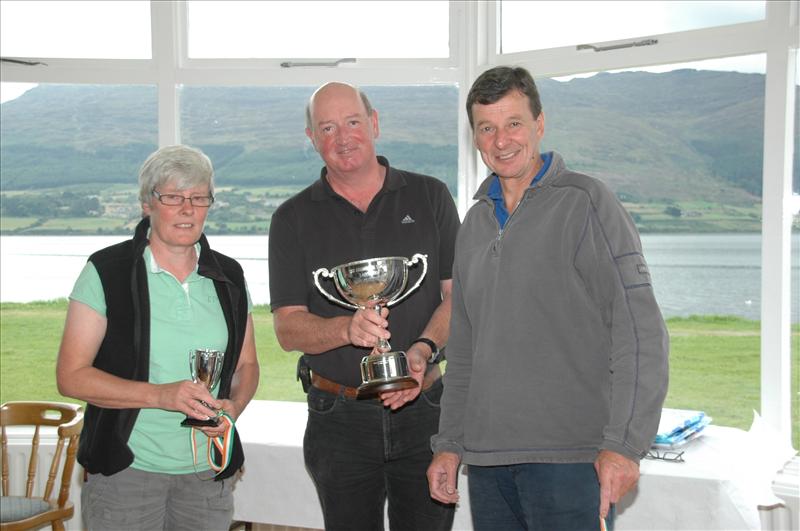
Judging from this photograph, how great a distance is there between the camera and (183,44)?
13.3 ft

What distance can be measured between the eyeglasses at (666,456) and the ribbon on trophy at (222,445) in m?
1.56

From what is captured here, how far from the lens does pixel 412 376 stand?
2.31 meters

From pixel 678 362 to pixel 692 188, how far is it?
2.48 feet

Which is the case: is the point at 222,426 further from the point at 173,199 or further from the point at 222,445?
the point at 173,199

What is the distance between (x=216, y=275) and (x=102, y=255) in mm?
288

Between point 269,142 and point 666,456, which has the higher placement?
point 269,142

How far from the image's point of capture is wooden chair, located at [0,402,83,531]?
346cm

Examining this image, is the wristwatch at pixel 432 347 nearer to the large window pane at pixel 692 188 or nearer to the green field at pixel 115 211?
the large window pane at pixel 692 188

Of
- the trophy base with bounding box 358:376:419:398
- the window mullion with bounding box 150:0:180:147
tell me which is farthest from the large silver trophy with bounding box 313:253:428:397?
the window mullion with bounding box 150:0:180:147

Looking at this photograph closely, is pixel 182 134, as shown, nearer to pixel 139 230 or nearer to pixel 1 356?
pixel 1 356

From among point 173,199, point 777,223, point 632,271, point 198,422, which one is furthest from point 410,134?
point 632,271

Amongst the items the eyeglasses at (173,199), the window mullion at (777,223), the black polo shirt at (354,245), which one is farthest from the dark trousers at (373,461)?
the window mullion at (777,223)

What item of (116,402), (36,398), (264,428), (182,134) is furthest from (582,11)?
(36,398)

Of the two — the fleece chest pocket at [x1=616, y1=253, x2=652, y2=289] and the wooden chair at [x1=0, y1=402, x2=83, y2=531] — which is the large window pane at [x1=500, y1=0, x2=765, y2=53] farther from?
the wooden chair at [x1=0, y1=402, x2=83, y2=531]
